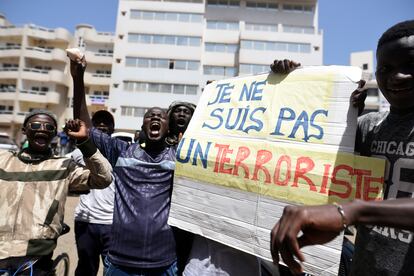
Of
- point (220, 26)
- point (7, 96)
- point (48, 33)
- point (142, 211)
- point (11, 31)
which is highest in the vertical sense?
point (220, 26)

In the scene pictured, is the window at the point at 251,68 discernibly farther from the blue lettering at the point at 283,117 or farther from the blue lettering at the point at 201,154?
the blue lettering at the point at 283,117

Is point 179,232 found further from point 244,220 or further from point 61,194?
point 61,194

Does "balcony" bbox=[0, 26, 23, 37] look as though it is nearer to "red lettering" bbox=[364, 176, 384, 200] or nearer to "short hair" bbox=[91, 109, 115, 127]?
"short hair" bbox=[91, 109, 115, 127]

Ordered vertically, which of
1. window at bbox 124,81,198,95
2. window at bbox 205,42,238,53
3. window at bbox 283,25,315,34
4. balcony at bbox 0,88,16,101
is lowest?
balcony at bbox 0,88,16,101

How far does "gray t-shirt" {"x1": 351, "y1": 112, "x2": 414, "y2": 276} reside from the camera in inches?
51.8

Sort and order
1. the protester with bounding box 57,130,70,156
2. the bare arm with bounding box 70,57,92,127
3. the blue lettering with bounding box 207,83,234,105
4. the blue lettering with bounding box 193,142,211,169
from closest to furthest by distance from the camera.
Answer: the blue lettering with bounding box 193,142,211,169 < the blue lettering with bounding box 207,83,234,105 < the bare arm with bounding box 70,57,92,127 < the protester with bounding box 57,130,70,156

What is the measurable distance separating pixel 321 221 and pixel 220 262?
3.87ft

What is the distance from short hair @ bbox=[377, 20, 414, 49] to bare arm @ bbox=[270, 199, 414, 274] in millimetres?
786

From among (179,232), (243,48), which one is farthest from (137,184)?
(243,48)

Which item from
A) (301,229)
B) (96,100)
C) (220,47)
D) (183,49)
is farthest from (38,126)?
(96,100)

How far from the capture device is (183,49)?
32.3 meters

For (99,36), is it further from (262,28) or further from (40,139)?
(40,139)

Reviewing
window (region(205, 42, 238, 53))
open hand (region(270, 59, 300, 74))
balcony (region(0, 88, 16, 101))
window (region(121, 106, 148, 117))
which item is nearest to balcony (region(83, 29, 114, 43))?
balcony (region(0, 88, 16, 101))

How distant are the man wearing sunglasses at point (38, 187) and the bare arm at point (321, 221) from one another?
171cm
